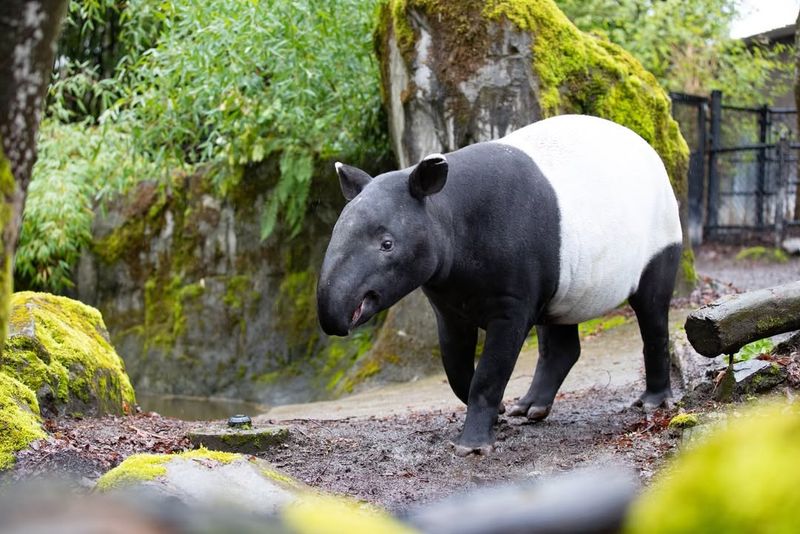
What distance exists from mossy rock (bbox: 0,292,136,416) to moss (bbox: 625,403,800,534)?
465cm

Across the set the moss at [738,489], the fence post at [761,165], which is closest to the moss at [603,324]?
the fence post at [761,165]

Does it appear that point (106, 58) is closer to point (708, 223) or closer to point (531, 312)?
point (708, 223)

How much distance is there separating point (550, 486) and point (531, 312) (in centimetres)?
415

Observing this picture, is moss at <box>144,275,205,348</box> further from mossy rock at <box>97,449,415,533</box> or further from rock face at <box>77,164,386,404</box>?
mossy rock at <box>97,449,415,533</box>

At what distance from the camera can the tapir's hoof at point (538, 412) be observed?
242 inches

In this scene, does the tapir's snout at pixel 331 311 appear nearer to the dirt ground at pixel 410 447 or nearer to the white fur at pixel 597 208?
the dirt ground at pixel 410 447

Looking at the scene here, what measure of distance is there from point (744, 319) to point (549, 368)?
5.99ft

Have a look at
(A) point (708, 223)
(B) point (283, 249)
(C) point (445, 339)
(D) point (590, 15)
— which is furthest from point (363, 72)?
(A) point (708, 223)

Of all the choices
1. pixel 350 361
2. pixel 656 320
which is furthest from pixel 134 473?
pixel 350 361

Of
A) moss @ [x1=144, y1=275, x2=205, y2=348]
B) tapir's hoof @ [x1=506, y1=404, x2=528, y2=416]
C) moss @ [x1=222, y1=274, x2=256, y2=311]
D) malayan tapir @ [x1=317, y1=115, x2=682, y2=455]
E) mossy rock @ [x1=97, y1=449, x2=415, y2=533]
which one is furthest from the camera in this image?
moss @ [x1=144, y1=275, x2=205, y2=348]

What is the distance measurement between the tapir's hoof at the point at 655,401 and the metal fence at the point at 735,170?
1052 centimetres

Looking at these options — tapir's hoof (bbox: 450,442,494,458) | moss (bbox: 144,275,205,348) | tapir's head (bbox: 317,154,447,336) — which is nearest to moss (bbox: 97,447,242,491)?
tapir's head (bbox: 317,154,447,336)

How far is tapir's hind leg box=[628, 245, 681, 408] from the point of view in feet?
19.9

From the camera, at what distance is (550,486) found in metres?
1.30
